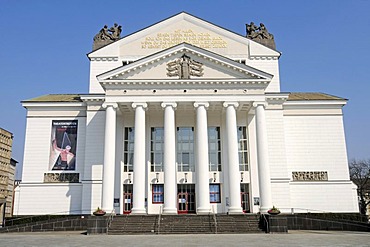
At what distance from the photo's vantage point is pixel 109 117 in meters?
30.5

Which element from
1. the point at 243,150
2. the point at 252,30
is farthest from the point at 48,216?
the point at 252,30

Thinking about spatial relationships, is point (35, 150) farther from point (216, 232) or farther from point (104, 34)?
point (216, 232)

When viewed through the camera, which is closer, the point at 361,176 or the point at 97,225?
the point at 97,225

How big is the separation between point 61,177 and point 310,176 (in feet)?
77.2

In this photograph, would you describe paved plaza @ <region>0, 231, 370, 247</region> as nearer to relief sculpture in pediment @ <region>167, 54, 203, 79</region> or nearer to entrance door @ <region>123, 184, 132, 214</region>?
entrance door @ <region>123, 184, 132, 214</region>

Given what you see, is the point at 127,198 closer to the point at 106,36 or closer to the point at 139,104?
the point at 139,104

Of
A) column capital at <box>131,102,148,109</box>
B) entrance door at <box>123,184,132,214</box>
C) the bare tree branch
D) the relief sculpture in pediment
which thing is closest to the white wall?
entrance door at <box>123,184,132,214</box>

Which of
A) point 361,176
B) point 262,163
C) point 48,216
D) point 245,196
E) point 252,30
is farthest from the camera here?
point 361,176

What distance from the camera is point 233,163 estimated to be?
29438 millimetres

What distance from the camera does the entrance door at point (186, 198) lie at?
107 feet

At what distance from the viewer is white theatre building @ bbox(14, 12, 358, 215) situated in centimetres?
3000

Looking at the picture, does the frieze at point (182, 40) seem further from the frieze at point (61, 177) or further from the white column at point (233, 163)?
the frieze at point (61, 177)

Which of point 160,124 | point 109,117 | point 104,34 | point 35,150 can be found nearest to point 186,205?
point 160,124

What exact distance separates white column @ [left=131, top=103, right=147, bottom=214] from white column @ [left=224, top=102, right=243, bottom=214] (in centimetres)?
705
